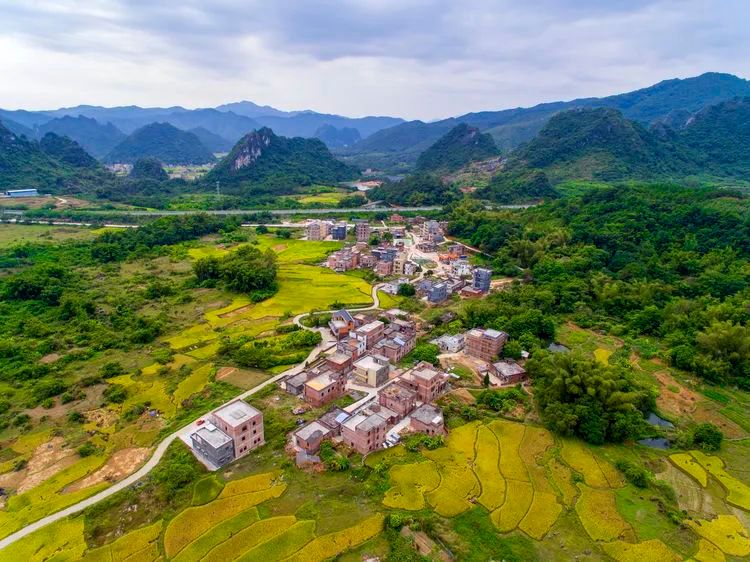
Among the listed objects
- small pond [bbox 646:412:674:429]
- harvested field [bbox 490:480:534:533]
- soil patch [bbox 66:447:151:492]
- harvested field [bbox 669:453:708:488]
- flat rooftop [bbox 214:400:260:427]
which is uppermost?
flat rooftop [bbox 214:400:260:427]

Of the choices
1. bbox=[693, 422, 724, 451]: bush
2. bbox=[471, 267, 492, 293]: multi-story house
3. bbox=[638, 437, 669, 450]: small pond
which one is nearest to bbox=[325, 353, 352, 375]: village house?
bbox=[638, 437, 669, 450]: small pond

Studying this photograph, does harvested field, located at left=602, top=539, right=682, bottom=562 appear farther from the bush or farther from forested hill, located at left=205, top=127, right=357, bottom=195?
forested hill, located at left=205, top=127, right=357, bottom=195

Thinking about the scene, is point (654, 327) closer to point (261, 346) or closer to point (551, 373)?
point (551, 373)

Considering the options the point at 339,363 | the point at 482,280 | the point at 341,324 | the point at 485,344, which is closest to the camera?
the point at 339,363

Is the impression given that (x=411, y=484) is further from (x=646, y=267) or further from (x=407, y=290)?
(x=646, y=267)

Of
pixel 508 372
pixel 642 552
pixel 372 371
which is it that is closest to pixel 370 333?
pixel 372 371

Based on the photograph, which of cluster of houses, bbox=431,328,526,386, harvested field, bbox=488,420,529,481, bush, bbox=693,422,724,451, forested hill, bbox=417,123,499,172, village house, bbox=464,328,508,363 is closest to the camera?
harvested field, bbox=488,420,529,481
